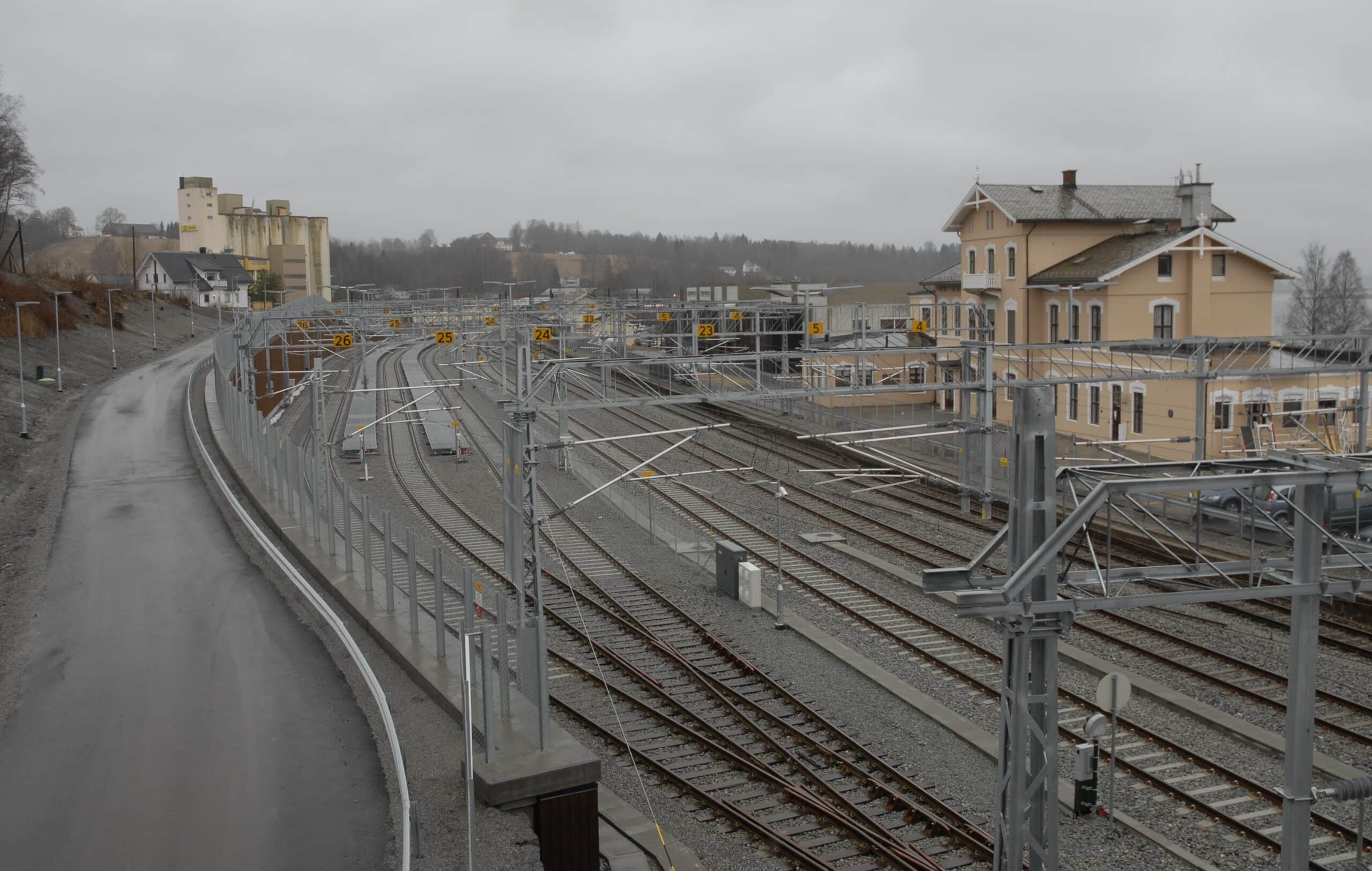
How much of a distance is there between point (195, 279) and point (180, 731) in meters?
96.2

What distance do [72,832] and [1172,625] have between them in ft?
52.3

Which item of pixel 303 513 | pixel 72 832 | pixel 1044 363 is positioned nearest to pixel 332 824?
pixel 72 832

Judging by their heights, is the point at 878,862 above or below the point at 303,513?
below

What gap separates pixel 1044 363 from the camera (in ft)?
133

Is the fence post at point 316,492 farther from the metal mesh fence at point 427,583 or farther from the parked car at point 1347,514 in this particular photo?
the parked car at point 1347,514

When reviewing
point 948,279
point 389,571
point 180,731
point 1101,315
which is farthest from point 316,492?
point 948,279

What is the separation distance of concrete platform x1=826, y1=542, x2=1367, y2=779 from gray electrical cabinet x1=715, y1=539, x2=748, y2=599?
497cm

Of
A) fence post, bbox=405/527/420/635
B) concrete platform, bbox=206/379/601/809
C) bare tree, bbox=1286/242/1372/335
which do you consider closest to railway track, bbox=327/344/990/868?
concrete platform, bbox=206/379/601/809

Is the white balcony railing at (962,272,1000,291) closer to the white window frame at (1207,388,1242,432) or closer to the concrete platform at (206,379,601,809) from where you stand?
the white window frame at (1207,388,1242,432)

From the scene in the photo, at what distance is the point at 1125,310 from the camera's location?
37625mm

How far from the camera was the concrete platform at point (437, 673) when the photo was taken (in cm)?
1088

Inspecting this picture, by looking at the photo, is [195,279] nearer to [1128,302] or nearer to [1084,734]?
[1128,302]

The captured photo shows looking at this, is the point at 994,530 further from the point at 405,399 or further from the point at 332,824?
the point at 405,399

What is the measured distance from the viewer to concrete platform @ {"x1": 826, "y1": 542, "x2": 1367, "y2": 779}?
1295 cm
